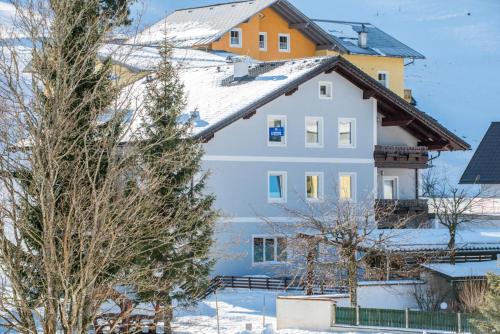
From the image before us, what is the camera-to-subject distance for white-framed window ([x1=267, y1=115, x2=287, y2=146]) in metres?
46.2

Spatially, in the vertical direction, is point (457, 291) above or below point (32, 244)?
below

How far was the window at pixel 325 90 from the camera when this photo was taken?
156ft

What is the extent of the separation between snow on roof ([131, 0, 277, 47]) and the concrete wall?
34.6 m

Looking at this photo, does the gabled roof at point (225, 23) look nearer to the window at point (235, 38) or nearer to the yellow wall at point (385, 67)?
the window at point (235, 38)

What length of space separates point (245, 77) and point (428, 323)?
60.9 ft

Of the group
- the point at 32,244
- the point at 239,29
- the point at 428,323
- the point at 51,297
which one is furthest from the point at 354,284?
the point at 239,29

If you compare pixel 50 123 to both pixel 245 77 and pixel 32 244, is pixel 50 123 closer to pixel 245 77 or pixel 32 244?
pixel 32 244

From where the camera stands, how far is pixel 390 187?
168ft

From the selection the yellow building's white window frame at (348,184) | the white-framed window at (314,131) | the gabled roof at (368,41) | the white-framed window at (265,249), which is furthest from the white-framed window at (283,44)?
the white-framed window at (265,249)

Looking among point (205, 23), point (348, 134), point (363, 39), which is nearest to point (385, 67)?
point (363, 39)

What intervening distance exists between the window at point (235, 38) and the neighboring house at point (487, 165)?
15327 millimetres

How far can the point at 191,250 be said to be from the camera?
33156 mm

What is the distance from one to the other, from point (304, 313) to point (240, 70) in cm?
1672

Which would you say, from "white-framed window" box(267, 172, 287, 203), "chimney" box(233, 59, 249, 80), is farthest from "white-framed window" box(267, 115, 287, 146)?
"chimney" box(233, 59, 249, 80)
